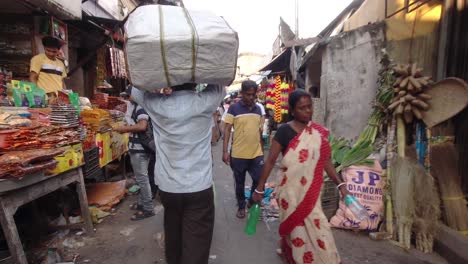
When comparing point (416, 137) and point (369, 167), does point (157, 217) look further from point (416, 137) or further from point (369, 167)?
point (416, 137)

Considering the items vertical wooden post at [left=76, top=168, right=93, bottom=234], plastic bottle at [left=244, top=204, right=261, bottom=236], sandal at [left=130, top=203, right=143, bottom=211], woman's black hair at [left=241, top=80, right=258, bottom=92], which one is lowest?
sandal at [left=130, top=203, right=143, bottom=211]

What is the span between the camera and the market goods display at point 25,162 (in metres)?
2.91

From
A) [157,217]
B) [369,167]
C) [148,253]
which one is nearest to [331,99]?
[369,167]

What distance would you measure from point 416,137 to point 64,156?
4327 millimetres

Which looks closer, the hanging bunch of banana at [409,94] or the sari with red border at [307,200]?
the sari with red border at [307,200]

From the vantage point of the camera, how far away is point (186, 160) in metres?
2.39

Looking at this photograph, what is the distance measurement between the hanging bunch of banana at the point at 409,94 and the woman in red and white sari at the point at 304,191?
1858 mm

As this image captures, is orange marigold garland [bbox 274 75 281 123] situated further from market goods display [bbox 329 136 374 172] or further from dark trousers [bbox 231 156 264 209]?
dark trousers [bbox 231 156 264 209]

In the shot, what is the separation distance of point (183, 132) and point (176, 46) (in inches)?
23.5

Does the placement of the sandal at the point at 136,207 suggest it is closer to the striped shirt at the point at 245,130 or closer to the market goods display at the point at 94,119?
the market goods display at the point at 94,119

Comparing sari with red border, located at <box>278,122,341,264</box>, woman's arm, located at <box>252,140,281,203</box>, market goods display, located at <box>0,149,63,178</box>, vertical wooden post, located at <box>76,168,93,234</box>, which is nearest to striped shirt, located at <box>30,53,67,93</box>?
vertical wooden post, located at <box>76,168,93,234</box>

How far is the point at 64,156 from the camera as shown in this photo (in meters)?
3.92

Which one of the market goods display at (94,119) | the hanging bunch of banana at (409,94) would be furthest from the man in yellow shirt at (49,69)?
the hanging bunch of banana at (409,94)

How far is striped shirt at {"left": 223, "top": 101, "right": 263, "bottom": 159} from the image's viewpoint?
15.9 feet
